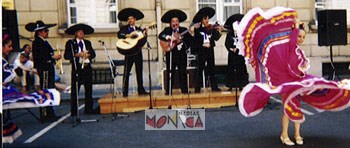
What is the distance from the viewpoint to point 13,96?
4.68 m

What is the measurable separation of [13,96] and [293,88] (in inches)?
119

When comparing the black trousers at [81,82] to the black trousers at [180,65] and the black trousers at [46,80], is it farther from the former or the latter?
the black trousers at [180,65]

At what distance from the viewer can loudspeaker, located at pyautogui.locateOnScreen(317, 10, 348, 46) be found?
10438 millimetres

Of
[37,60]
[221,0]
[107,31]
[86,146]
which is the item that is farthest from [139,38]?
[221,0]

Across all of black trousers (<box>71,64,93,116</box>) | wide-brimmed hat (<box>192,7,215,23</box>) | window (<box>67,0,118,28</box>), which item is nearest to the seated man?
black trousers (<box>71,64,93,116</box>)

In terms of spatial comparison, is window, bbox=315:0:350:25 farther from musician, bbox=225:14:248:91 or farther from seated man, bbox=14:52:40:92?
seated man, bbox=14:52:40:92

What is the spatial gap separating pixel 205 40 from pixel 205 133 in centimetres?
329

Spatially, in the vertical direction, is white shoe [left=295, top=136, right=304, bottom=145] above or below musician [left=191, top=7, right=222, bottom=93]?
below

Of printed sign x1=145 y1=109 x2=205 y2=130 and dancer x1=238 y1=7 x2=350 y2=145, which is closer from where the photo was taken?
dancer x1=238 y1=7 x2=350 y2=145

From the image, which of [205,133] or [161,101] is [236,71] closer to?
[161,101]

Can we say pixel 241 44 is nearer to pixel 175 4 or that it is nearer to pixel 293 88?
pixel 293 88

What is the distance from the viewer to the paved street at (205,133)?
5.84m

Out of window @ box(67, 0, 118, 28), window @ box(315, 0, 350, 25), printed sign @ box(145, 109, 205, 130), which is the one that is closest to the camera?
printed sign @ box(145, 109, 205, 130)

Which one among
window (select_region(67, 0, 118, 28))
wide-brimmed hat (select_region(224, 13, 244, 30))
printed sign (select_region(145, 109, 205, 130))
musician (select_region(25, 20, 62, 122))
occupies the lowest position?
printed sign (select_region(145, 109, 205, 130))
